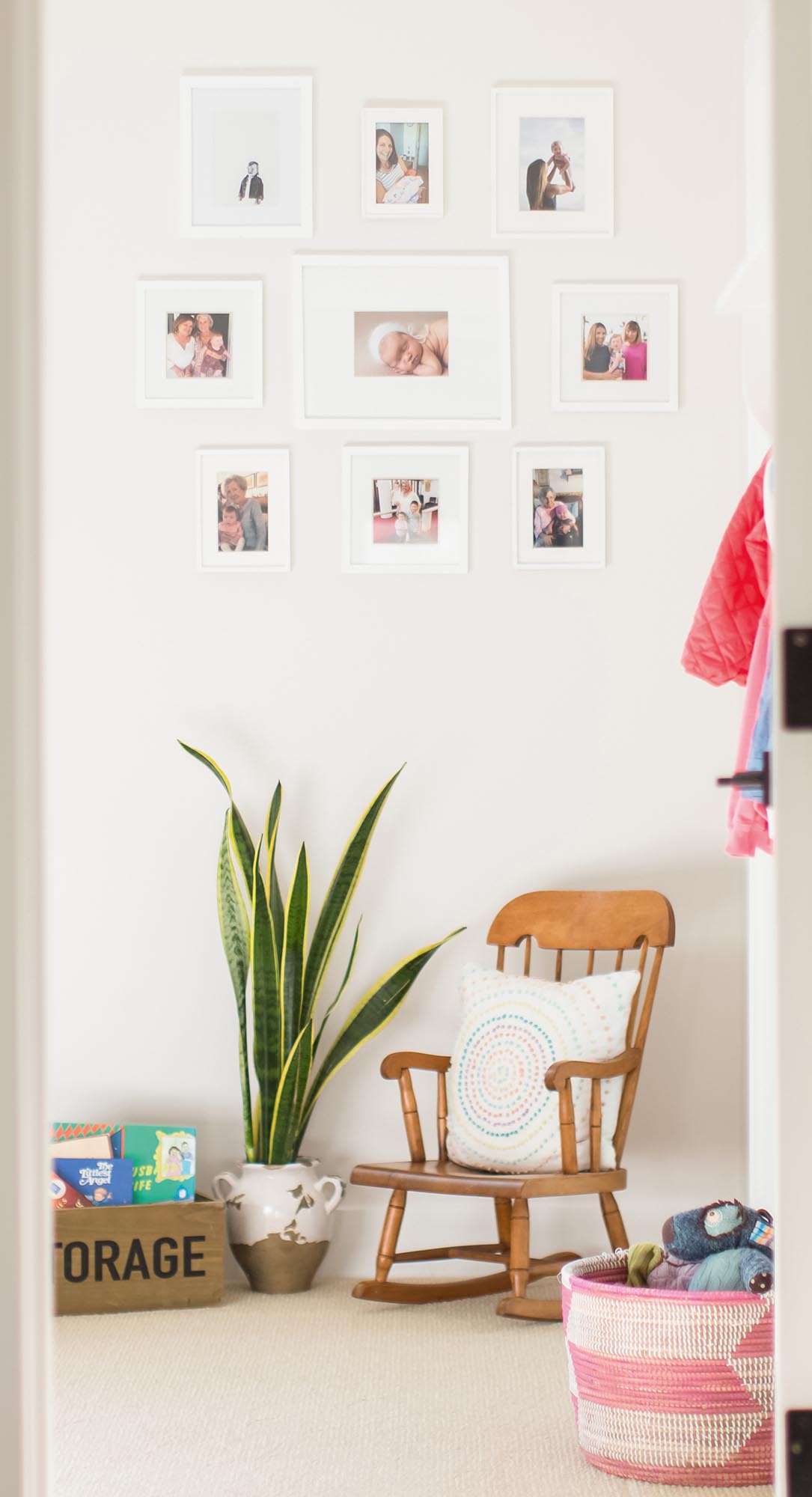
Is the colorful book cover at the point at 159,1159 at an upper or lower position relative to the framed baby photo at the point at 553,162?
lower

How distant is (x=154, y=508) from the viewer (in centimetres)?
338

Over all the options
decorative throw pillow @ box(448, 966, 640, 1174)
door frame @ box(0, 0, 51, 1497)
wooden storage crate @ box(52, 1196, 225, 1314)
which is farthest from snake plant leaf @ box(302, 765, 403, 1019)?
door frame @ box(0, 0, 51, 1497)

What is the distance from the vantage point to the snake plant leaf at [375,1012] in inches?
122

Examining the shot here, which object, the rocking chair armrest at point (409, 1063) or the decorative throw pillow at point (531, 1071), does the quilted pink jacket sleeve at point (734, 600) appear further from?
the rocking chair armrest at point (409, 1063)

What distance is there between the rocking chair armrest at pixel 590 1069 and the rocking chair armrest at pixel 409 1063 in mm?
273

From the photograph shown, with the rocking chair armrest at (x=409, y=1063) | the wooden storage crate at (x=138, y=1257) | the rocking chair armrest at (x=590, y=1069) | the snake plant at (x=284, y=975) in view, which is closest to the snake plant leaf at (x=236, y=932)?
the snake plant at (x=284, y=975)

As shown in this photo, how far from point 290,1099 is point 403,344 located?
180cm

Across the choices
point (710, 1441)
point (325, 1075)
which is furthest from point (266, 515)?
point (710, 1441)

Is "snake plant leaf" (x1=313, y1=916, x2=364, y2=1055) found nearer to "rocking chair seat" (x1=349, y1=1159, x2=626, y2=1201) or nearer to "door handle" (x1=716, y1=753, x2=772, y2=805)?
"rocking chair seat" (x1=349, y1=1159, x2=626, y2=1201)

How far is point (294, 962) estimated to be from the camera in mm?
3076

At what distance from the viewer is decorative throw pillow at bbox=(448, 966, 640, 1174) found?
9.66ft

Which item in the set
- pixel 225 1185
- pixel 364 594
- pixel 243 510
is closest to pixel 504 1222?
Result: pixel 225 1185

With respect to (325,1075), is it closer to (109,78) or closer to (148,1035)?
(148,1035)

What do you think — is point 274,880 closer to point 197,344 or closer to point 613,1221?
point 613,1221
